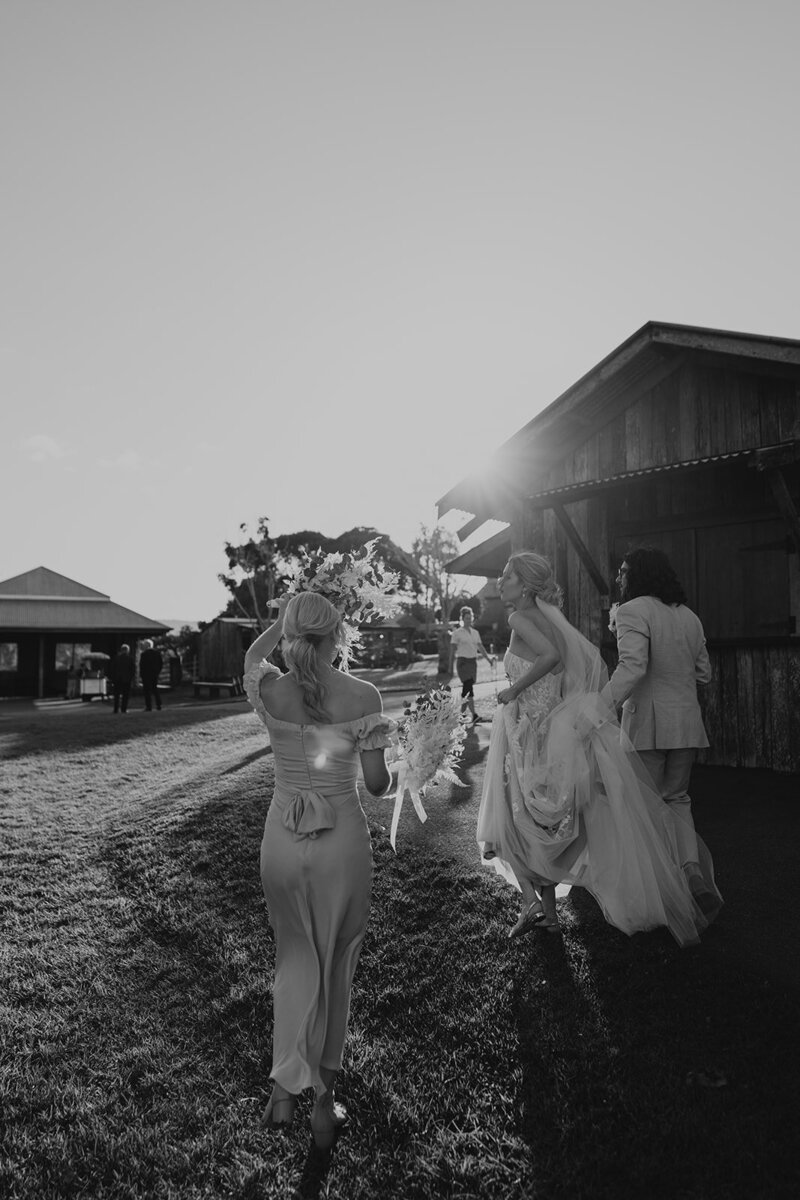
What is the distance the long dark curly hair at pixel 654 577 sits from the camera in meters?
4.93

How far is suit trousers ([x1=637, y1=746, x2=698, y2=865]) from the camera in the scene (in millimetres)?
4855

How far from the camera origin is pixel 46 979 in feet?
17.1

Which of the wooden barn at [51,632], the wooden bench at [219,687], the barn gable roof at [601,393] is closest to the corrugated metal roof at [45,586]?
the wooden barn at [51,632]

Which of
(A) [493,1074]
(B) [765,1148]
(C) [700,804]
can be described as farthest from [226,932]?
(C) [700,804]

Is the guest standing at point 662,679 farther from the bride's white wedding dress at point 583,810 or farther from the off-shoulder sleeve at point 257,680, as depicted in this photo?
the off-shoulder sleeve at point 257,680

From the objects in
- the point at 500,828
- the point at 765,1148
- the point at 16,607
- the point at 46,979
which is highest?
the point at 16,607

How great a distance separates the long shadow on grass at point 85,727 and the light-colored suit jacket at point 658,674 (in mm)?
12848

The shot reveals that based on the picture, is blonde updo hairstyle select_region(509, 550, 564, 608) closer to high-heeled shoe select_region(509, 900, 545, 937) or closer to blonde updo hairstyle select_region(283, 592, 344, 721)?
high-heeled shoe select_region(509, 900, 545, 937)

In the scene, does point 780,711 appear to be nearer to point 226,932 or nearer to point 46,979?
point 226,932

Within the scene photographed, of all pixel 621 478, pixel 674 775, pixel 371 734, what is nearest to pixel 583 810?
pixel 674 775

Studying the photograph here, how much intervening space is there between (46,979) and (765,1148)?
455cm

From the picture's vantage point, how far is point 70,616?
3316 centimetres

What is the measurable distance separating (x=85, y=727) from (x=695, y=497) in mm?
14340

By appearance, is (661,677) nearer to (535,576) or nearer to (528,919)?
(535,576)
